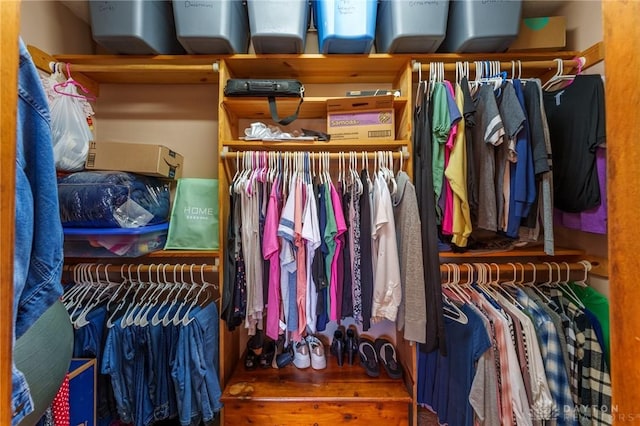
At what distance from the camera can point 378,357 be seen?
1456 millimetres

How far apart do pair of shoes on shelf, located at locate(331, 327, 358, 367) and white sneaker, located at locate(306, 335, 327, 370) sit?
0.26 feet

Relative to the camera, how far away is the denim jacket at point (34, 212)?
1.49ft

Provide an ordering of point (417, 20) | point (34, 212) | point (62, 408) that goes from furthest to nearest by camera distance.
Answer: point (417, 20) < point (62, 408) < point (34, 212)

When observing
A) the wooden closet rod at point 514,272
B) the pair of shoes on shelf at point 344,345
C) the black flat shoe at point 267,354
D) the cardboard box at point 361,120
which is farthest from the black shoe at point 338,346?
the cardboard box at point 361,120

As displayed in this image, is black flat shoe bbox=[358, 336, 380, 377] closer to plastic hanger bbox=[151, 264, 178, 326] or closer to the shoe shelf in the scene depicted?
the shoe shelf

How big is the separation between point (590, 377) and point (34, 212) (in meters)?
1.95

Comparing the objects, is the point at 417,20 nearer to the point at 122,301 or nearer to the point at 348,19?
the point at 348,19

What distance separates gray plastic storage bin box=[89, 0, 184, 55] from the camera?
3.87ft

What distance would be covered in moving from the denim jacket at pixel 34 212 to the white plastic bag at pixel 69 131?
2.96 feet

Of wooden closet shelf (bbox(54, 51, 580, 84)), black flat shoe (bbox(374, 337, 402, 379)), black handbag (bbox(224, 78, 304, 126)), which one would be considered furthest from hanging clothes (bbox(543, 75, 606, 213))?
black handbag (bbox(224, 78, 304, 126))

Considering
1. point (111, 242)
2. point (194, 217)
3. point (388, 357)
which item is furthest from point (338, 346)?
point (111, 242)

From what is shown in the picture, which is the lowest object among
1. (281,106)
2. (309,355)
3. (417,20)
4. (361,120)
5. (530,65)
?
(309,355)

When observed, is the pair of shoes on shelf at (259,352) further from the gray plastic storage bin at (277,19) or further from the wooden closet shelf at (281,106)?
the gray plastic storage bin at (277,19)

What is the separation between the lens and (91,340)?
1.13 m
